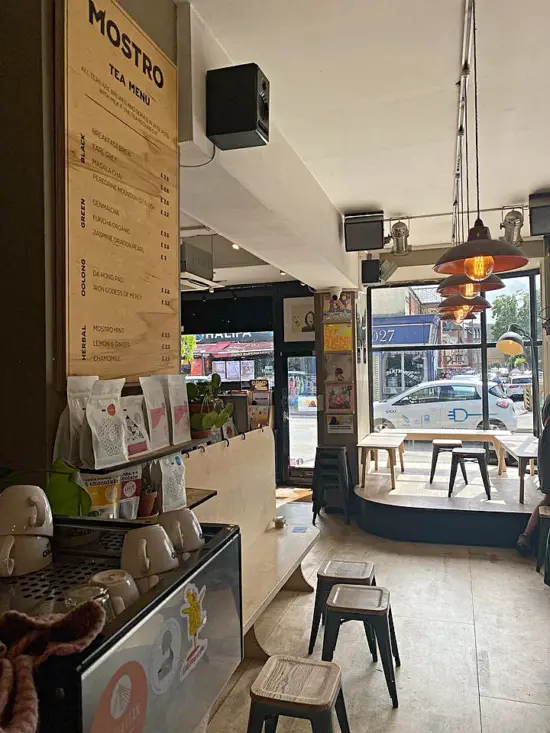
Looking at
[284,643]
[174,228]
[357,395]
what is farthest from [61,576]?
[357,395]

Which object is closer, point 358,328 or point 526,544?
point 526,544

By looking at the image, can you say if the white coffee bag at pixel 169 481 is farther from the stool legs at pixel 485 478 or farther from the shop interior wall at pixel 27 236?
the stool legs at pixel 485 478

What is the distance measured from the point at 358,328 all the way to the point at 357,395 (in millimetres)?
850

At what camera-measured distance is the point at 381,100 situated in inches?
121

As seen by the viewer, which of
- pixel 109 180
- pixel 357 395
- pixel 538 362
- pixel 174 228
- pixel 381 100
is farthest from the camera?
pixel 538 362

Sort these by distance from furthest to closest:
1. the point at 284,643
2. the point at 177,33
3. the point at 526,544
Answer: the point at 526,544 < the point at 284,643 < the point at 177,33

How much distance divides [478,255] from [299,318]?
210 inches

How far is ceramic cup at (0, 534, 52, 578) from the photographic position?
3.30ft

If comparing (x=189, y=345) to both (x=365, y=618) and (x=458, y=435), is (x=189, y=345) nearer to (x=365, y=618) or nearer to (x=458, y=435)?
(x=458, y=435)

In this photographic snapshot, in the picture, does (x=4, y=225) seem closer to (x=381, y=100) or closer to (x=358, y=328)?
(x=381, y=100)

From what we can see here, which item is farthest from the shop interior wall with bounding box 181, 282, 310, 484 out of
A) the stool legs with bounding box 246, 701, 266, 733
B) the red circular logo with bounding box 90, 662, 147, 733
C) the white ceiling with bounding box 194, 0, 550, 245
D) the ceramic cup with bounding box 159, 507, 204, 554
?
the red circular logo with bounding box 90, 662, 147, 733

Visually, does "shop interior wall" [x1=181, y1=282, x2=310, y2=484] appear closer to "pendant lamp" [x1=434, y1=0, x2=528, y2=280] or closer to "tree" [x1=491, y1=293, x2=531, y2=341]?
"tree" [x1=491, y1=293, x2=531, y2=341]

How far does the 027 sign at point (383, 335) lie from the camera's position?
→ 7895 mm

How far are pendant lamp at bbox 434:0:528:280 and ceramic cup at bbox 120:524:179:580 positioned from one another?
1864 mm
